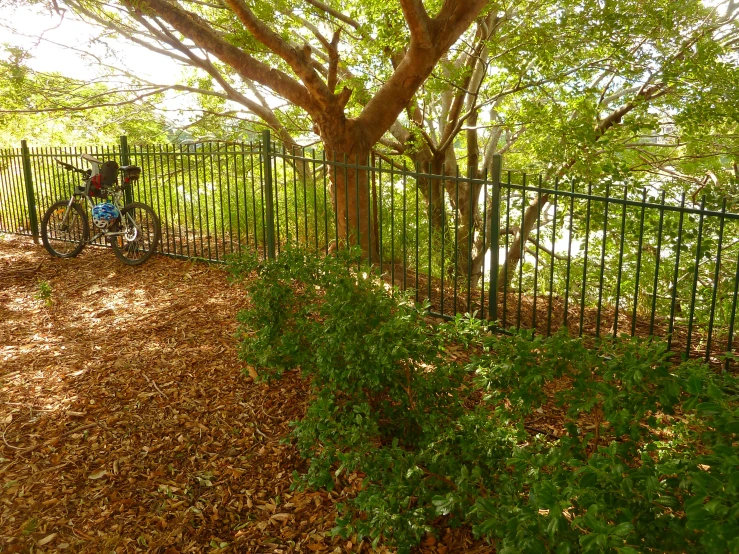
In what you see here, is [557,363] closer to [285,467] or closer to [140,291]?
[285,467]

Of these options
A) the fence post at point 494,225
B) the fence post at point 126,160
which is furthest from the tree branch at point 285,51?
the fence post at point 126,160

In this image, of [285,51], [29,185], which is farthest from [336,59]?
[29,185]

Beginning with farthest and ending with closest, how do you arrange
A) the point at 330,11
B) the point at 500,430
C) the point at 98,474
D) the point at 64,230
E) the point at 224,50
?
the point at 64,230
the point at 330,11
the point at 224,50
the point at 98,474
the point at 500,430

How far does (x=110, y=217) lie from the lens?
8203 mm

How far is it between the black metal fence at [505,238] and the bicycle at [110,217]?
306 mm

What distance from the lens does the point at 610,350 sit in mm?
2748

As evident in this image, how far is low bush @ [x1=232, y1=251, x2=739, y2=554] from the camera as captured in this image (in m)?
1.90

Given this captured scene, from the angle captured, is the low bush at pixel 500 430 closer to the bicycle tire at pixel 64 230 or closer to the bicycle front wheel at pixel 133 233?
the bicycle front wheel at pixel 133 233

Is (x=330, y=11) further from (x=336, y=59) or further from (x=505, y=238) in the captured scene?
(x=505, y=238)

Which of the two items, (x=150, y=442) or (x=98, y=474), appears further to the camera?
(x=150, y=442)

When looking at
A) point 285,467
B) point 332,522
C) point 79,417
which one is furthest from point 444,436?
point 79,417

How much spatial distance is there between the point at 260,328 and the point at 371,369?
137 centimetres

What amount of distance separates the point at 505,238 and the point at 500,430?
4724 millimetres

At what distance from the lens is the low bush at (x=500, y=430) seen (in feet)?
6.24
